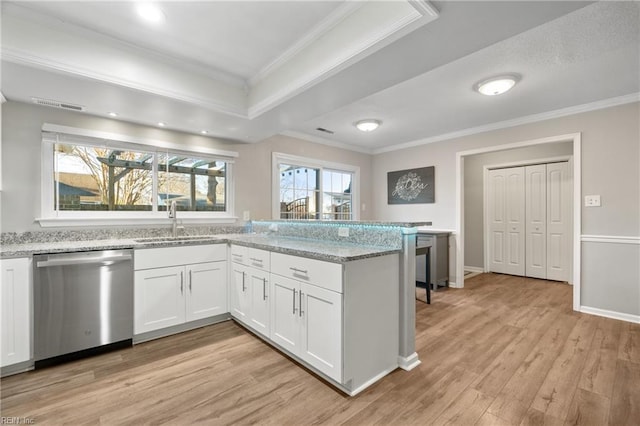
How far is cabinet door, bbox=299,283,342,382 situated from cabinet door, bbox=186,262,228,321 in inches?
52.1

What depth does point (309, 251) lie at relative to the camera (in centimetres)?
200

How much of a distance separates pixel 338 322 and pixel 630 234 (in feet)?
11.9

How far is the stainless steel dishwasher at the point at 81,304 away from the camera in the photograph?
7.00ft

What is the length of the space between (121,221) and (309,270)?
2280 millimetres

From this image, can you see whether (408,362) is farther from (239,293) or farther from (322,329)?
(239,293)

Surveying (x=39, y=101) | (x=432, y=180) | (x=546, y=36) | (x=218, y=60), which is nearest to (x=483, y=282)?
(x=432, y=180)

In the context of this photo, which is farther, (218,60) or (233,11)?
(218,60)

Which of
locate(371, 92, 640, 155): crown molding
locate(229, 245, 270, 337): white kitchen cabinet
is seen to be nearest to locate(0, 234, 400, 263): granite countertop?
locate(229, 245, 270, 337): white kitchen cabinet

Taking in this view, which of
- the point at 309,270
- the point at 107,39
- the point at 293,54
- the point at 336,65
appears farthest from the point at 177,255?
the point at 336,65

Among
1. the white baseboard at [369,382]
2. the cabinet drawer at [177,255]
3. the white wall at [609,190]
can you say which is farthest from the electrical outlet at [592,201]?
the cabinet drawer at [177,255]

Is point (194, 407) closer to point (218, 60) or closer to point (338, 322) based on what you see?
point (338, 322)

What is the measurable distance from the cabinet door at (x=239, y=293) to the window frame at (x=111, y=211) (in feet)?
3.24

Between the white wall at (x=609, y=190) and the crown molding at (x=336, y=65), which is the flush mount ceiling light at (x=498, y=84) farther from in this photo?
the crown molding at (x=336, y=65)

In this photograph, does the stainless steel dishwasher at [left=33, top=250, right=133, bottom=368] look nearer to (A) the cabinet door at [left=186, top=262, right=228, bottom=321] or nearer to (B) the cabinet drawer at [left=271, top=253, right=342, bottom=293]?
(A) the cabinet door at [left=186, top=262, right=228, bottom=321]
